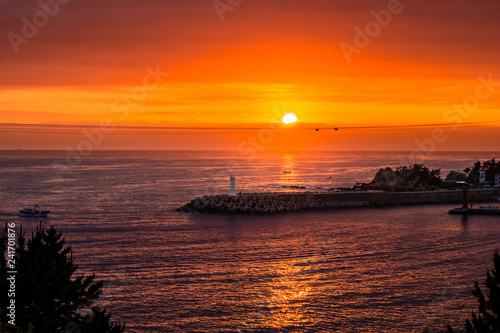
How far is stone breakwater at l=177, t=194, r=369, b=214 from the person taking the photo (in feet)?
204

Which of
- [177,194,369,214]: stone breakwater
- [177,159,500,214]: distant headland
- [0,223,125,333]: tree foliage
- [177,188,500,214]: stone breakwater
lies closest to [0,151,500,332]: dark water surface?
[177,194,369,214]: stone breakwater

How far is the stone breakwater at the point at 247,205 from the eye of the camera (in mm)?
62250

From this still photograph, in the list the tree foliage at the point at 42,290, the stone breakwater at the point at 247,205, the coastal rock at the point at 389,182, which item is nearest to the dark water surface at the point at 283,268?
the stone breakwater at the point at 247,205

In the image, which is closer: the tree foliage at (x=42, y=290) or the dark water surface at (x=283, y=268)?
the tree foliage at (x=42, y=290)

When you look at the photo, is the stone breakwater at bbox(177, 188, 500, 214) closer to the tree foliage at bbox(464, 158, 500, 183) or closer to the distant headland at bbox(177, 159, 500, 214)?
the distant headland at bbox(177, 159, 500, 214)

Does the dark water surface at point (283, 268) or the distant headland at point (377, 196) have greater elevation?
the distant headland at point (377, 196)

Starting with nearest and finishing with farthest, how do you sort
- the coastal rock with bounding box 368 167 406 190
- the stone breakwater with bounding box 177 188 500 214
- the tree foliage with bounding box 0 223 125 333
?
1. the tree foliage with bounding box 0 223 125 333
2. the stone breakwater with bounding box 177 188 500 214
3. the coastal rock with bounding box 368 167 406 190

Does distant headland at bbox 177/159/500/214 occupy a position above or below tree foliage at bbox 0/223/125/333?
above

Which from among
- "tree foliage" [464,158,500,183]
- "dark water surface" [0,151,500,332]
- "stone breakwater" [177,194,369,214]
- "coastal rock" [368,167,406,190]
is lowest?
"dark water surface" [0,151,500,332]

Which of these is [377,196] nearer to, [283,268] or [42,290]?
[283,268]

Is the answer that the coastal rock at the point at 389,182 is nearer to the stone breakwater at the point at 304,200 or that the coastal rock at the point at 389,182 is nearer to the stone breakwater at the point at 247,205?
the stone breakwater at the point at 304,200

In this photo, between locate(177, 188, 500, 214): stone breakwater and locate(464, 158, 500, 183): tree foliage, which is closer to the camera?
locate(177, 188, 500, 214): stone breakwater

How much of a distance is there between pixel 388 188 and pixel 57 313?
81.9 metres

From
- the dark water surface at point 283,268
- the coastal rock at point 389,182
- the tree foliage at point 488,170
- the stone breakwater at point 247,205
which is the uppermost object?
the tree foliage at point 488,170
